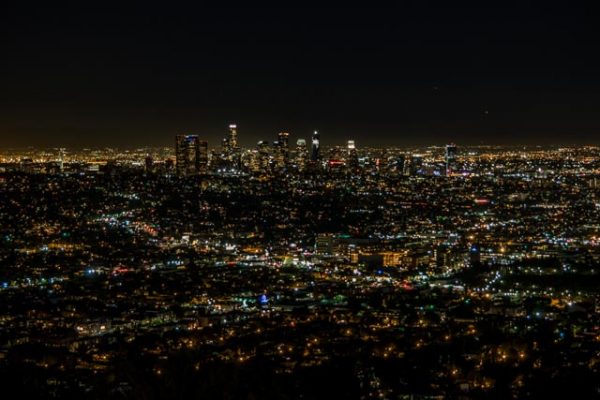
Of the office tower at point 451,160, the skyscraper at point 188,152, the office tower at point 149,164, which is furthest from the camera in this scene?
the office tower at point 451,160

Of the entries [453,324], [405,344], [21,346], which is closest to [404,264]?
[453,324]

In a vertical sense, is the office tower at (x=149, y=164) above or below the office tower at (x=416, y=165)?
above

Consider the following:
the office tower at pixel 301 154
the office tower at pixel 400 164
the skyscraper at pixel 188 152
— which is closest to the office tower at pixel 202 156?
the skyscraper at pixel 188 152

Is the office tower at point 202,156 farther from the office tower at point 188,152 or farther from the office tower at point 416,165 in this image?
the office tower at point 416,165

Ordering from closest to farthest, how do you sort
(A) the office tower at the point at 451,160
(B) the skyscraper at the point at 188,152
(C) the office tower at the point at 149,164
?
1. (C) the office tower at the point at 149,164
2. (B) the skyscraper at the point at 188,152
3. (A) the office tower at the point at 451,160

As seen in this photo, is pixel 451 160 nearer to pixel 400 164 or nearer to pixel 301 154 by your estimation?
pixel 400 164

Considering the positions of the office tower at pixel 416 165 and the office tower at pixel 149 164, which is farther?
the office tower at pixel 416 165

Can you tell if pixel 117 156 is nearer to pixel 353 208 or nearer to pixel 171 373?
pixel 353 208
